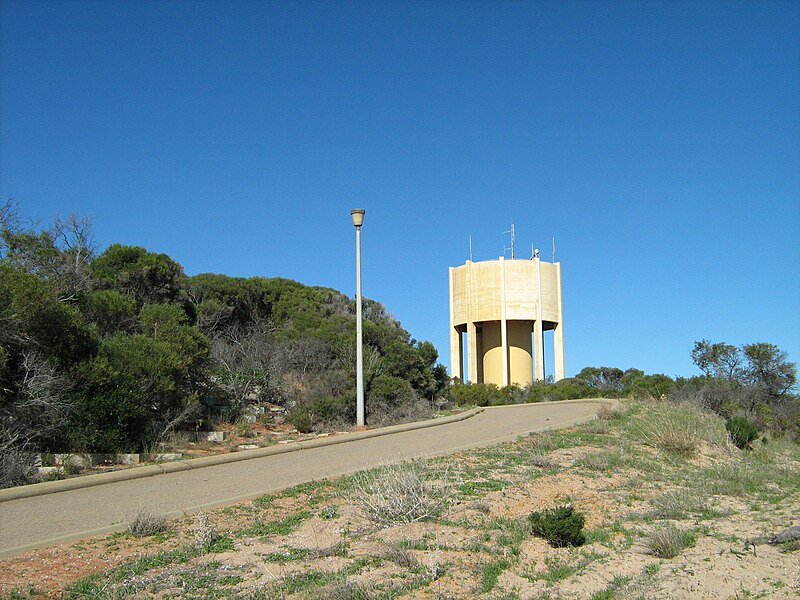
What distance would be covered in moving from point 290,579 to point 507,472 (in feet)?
18.9

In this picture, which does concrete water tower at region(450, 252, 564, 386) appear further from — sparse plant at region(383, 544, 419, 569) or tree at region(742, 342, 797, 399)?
sparse plant at region(383, 544, 419, 569)

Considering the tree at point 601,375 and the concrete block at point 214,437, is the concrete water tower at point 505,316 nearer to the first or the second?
the tree at point 601,375

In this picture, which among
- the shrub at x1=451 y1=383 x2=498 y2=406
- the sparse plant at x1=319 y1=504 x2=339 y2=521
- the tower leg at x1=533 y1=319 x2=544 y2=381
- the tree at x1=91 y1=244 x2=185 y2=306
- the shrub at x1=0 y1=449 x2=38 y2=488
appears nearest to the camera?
the sparse plant at x1=319 y1=504 x2=339 y2=521

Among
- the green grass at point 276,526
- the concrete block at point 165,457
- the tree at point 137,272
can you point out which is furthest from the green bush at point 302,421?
the green grass at point 276,526

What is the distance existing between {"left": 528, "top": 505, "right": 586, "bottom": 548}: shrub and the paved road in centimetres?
418

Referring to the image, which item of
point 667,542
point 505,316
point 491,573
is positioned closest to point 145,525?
point 491,573

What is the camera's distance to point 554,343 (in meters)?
40.3

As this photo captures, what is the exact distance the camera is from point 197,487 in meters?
10.9

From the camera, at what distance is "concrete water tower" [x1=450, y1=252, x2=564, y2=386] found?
3953 cm

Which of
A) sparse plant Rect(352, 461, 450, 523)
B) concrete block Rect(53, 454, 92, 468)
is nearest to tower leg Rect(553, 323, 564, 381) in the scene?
concrete block Rect(53, 454, 92, 468)

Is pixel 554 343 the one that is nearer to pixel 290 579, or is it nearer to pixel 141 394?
pixel 141 394

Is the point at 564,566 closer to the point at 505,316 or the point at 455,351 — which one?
the point at 505,316

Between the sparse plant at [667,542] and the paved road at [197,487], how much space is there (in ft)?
16.9

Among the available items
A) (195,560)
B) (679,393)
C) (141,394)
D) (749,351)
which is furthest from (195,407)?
(749,351)
